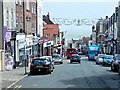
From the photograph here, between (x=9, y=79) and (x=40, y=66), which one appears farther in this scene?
(x=40, y=66)

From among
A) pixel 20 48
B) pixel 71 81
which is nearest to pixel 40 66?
pixel 71 81

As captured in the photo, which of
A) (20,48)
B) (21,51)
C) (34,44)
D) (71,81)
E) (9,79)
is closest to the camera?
(71,81)

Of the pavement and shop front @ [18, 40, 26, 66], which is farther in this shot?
shop front @ [18, 40, 26, 66]

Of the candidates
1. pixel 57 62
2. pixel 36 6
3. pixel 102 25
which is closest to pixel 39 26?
pixel 36 6

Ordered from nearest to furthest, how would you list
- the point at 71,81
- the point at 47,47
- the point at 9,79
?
the point at 71,81 → the point at 9,79 → the point at 47,47

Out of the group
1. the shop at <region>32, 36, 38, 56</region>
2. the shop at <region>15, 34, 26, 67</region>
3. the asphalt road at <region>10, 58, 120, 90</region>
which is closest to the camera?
the asphalt road at <region>10, 58, 120, 90</region>

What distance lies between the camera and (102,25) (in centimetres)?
13650

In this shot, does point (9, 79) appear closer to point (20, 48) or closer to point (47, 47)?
point (20, 48)

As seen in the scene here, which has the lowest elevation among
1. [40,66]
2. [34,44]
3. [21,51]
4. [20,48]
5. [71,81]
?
[71,81]

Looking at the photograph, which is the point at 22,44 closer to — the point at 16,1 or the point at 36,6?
the point at 16,1

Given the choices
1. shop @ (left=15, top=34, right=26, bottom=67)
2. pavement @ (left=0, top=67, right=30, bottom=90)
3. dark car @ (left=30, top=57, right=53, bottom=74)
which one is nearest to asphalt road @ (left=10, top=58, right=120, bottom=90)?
pavement @ (left=0, top=67, right=30, bottom=90)

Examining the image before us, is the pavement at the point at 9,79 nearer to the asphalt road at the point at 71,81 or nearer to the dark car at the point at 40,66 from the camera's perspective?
the asphalt road at the point at 71,81

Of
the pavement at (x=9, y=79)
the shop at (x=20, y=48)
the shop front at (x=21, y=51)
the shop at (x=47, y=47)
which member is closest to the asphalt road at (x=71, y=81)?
the pavement at (x=9, y=79)

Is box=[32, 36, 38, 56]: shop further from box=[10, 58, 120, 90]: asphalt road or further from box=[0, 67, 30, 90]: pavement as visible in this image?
box=[0, 67, 30, 90]: pavement
